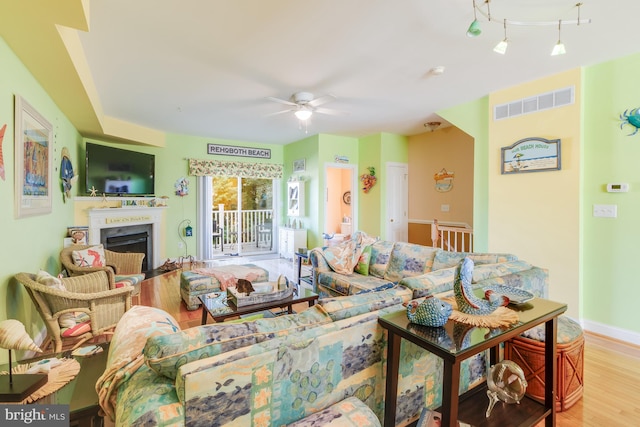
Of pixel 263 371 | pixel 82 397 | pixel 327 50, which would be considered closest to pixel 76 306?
pixel 82 397

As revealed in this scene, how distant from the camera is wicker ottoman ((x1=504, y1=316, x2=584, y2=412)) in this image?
1807mm

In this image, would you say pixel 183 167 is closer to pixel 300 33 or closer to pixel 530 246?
pixel 300 33

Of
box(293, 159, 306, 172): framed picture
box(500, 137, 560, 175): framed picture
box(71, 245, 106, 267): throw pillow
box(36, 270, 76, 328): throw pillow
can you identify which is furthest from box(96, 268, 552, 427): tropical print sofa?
box(293, 159, 306, 172): framed picture

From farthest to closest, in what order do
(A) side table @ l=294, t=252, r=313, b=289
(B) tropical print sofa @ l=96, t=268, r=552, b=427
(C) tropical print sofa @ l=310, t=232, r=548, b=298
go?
1. (A) side table @ l=294, t=252, r=313, b=289
2. (C) tropical print sofa @ l=310, t=232, r=548, b=298
3. (B) tropical print sofa @ l=96, t=268, r=552, b=427

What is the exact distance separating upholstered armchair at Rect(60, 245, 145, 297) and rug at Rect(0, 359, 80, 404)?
163 cm

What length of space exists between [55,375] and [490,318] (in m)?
1.97

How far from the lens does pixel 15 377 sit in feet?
3.79

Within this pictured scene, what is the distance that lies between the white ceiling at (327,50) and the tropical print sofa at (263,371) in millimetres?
2077

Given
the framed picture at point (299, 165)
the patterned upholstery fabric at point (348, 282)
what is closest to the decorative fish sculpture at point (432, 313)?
the patterned upholstery fabric at point (348, 282)

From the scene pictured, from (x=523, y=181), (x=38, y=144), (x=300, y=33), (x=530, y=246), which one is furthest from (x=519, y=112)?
(x=38, y=144)

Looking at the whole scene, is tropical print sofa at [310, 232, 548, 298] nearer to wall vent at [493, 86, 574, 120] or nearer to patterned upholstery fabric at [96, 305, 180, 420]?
patterned upholstery fabric at [96, 305, 180, 420]

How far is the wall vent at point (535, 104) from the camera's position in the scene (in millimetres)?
3170

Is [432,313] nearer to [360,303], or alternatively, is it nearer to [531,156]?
[360,303]

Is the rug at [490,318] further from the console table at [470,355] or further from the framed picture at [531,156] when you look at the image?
the framed picture at [531,156]
